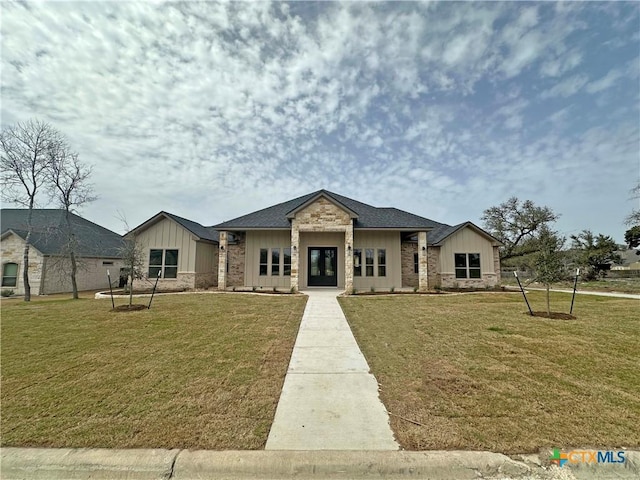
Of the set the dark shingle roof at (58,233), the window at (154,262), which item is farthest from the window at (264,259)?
the dark shingle roof at (58,233)

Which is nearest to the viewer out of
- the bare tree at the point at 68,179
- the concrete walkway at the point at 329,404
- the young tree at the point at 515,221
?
the concrete walkway at the point at 329,404

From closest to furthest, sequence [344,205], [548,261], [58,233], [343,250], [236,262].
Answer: [548,261], [344,205], [343,250], [236,262], [58,233]

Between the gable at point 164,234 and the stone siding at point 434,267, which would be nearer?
the gable at point 164,234

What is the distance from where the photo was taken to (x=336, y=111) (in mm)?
14695

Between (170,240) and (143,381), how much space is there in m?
15.0

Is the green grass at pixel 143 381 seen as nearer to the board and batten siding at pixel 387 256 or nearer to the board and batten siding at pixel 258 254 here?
the board and batten siding at pixel 258 254

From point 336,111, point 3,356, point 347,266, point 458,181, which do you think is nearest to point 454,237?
point 458,181

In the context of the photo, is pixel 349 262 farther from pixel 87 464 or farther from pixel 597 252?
pixel 597 252

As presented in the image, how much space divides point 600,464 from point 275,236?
52.0 feet

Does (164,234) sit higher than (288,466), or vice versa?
(164,234)

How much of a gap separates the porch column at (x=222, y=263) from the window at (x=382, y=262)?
888cm

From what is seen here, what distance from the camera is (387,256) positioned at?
17328mm

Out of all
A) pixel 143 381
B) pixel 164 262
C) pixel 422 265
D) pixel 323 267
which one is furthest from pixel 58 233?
pixel 422 265

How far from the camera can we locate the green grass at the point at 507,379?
2920 mm
